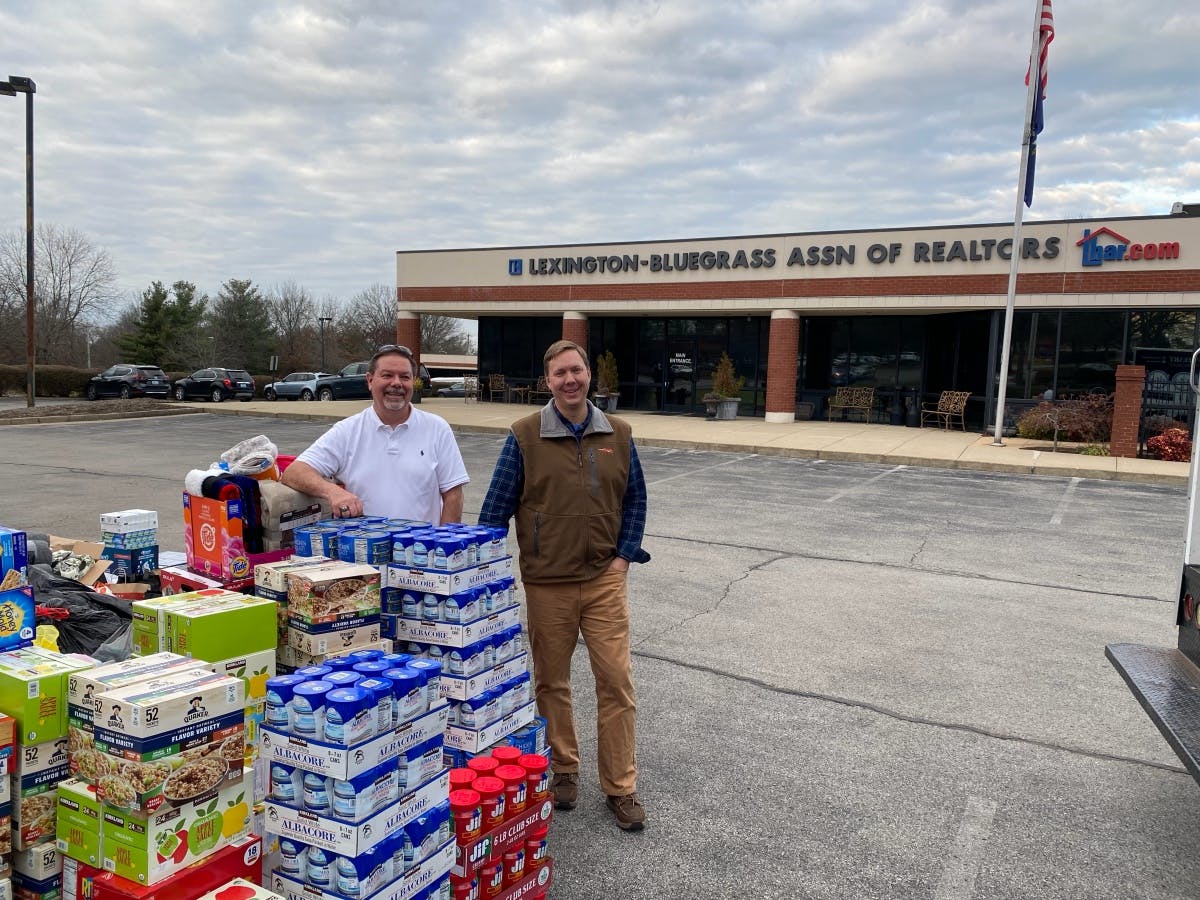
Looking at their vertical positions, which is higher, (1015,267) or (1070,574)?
(1015,267)

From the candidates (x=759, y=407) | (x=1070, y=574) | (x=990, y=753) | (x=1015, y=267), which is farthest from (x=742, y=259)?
(x=990, y=753)

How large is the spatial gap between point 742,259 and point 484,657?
2385 centimetres

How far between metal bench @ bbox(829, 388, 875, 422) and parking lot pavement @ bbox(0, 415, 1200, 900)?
49.2 ft

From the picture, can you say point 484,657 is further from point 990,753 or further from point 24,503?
point 24,503

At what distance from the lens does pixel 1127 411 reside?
17.9m

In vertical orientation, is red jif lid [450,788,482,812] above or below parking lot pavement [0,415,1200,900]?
above

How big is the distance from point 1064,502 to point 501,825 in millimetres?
12628

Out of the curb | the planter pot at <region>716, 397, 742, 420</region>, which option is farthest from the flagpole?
the curb

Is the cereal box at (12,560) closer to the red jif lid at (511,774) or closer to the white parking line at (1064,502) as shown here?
the red jif lid at (511,774)

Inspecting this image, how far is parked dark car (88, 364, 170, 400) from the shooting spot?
34.7 metres

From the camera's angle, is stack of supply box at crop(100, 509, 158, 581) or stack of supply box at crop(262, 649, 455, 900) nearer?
stack of supply box at crop(262, 649, 455, 900)

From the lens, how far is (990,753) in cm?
462

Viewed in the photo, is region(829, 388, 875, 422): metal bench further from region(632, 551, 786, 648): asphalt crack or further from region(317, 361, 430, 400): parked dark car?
region(632, 551, 786, 648): asphalt crack

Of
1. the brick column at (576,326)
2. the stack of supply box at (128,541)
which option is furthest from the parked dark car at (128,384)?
Result: the stack of supply box at (128,541)
